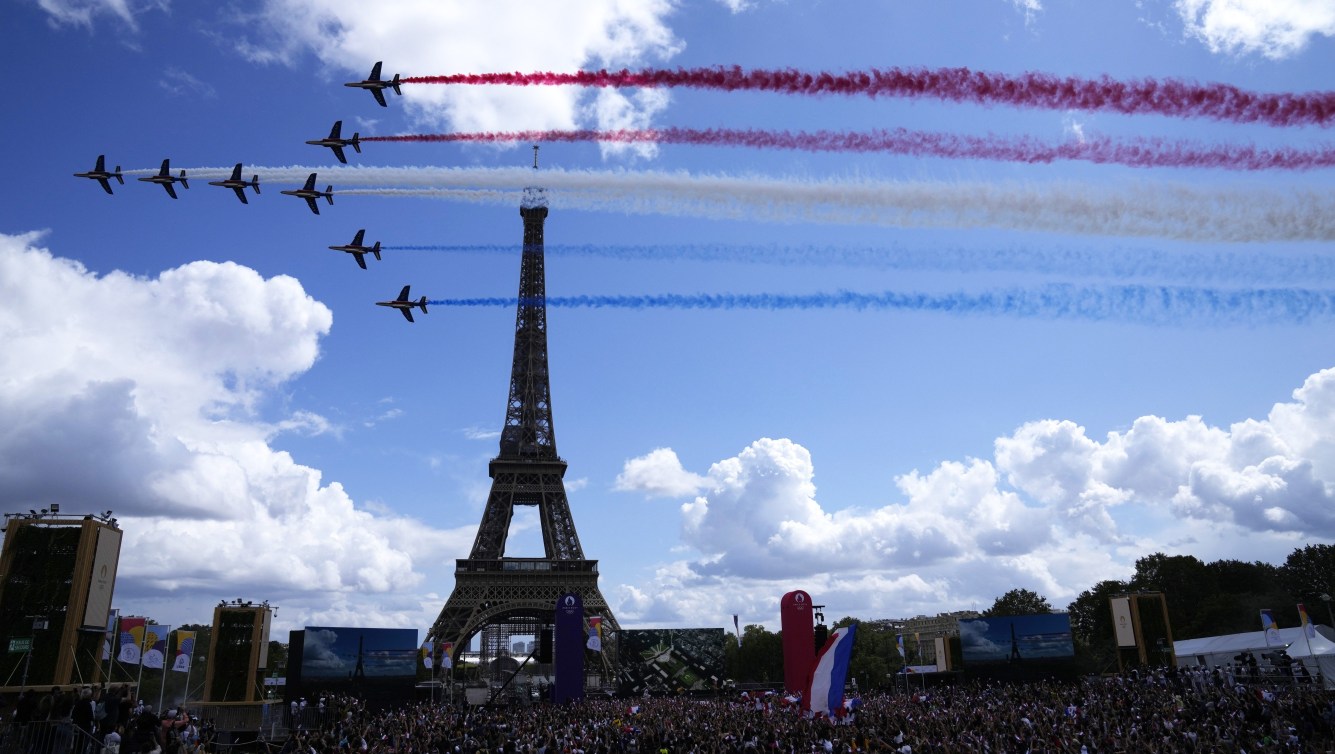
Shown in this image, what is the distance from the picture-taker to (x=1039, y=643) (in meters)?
61.6

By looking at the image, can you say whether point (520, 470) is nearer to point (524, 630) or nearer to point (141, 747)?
point (524, 630)

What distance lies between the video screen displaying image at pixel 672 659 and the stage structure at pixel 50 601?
41605 millimetres

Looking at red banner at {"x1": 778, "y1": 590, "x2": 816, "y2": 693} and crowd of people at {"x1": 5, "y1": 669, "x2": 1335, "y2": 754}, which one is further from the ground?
red banner at {"x1": 778, "y1": 590, "x2": 816, "y2": 693}

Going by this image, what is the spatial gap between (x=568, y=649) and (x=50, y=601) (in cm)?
2122

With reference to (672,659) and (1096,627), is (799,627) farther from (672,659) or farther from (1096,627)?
(1096,627)

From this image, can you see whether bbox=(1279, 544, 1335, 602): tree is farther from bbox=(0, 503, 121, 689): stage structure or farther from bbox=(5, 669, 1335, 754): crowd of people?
bbox=(0, 503, 121, 689): stage structure

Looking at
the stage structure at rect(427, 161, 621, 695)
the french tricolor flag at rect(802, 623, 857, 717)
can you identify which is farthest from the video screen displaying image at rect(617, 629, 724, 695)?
the french tricolor flag at rect(802, 623, 857, 717)

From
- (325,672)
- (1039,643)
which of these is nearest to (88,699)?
(325,672)

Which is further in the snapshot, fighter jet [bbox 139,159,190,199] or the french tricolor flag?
fighter jet [bbox 139,159,190,199]

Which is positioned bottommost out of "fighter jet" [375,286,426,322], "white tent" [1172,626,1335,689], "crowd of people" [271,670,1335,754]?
"crowd of people" [271,670,1335,754]

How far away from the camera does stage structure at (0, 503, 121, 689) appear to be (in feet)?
107

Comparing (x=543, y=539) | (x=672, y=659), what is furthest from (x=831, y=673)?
(x=543, y=539)

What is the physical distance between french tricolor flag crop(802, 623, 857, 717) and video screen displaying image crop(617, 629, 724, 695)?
40.8m

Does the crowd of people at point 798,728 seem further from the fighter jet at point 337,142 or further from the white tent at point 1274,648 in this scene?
the fighter jet at point 337,142
